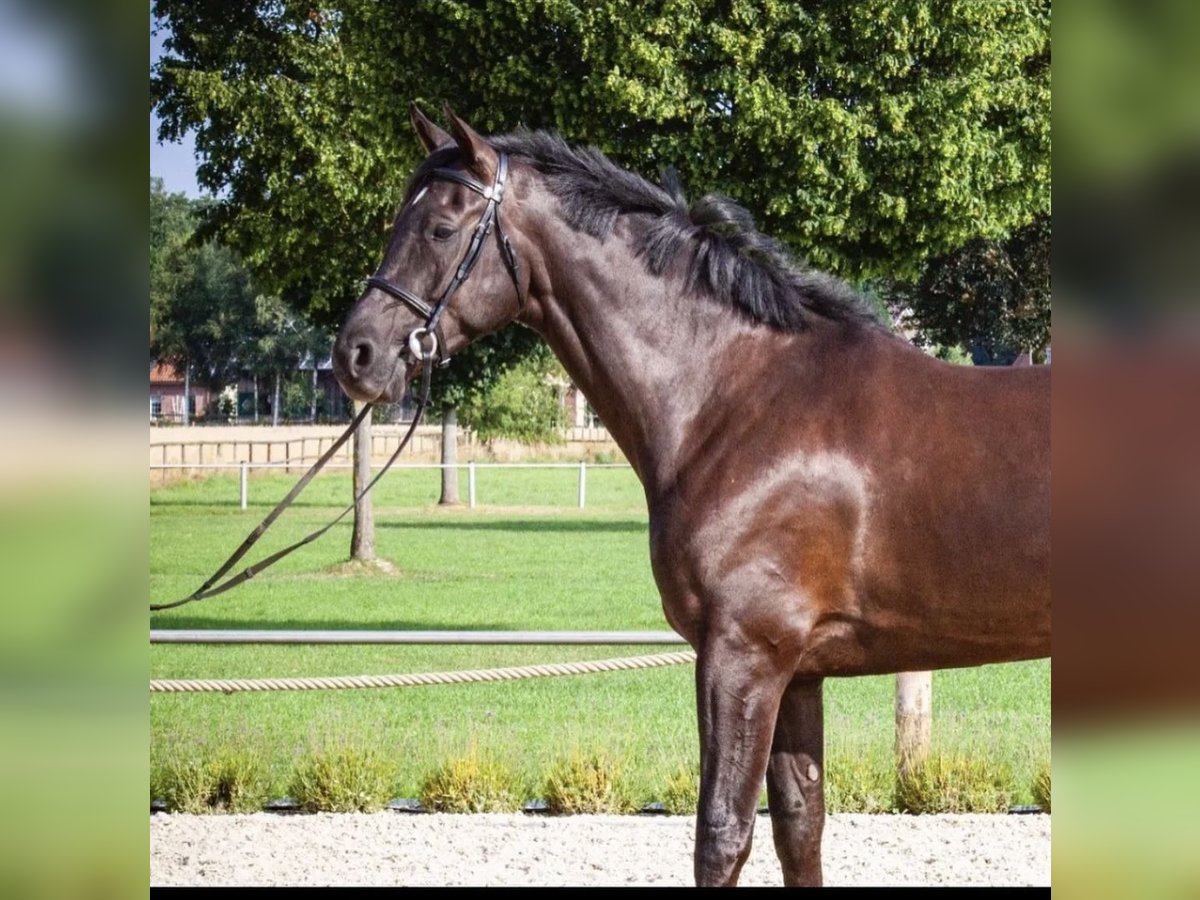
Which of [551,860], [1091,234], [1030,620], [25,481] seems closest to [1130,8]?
[1091,234]

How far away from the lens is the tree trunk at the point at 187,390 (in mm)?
14547

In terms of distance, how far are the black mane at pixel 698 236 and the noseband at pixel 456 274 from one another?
11 cm

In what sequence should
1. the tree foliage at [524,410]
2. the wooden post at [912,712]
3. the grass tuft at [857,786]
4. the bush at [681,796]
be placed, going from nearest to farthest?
the bush at [681,796] < the grass tuft at [857,786] < the wooden post at [912,712] < the tree foliage at [524,410]

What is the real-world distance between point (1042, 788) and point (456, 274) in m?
3.71

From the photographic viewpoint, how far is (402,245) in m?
2.53

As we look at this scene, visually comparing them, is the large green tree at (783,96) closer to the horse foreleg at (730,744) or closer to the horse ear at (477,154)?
the horse ear at (477,154)

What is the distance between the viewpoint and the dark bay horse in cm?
240

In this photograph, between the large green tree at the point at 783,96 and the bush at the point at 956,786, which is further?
the large green tree at the point at 783,96

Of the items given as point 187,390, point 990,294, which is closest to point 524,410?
point 187,390

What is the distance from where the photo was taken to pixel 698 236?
2.65 metres

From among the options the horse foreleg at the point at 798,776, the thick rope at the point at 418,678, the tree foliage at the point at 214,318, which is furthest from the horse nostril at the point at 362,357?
the tree foliage at the point at 214,318

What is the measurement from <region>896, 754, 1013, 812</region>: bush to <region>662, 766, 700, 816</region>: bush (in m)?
0.92

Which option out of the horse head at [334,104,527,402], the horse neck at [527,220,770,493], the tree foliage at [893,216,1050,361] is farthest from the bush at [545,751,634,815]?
the tree foliage at [893,216,1050,361]

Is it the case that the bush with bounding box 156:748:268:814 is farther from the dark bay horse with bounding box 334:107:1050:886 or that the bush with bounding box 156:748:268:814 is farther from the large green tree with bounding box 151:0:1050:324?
the large green tree with bounding box 151:0:1050:324
